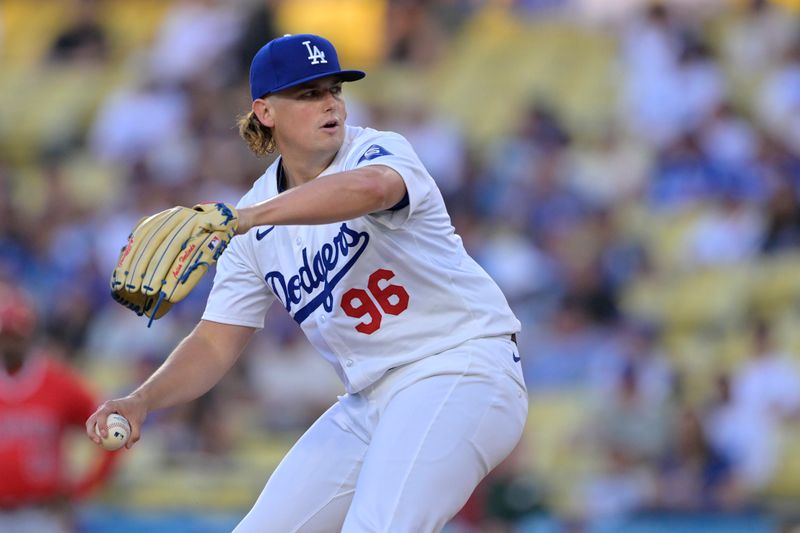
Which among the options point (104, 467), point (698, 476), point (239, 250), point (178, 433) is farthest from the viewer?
point (178, 433)

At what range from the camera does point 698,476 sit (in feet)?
27.5

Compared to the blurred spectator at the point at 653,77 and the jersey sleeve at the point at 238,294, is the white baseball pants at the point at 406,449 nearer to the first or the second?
the jersey sleeve at the point at 238,294

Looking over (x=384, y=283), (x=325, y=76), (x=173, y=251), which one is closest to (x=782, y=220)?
(x=384, y=283)

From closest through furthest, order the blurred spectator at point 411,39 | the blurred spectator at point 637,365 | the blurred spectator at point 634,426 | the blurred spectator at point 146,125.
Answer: the blurred spectator at point 634,426 → the blurred spectator at point 637,365 → the blurred spectator at point 146,125 → the blurred spectator at point 411,39

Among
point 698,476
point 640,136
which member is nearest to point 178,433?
point 698,476

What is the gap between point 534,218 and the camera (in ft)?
33.7

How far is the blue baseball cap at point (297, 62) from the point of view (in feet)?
14.4

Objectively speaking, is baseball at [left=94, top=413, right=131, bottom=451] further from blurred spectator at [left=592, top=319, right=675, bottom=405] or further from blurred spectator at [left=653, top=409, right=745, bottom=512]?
blurred spectator at [left=592, top=319, right=675, bottom=405]

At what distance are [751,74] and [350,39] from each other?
406 cm

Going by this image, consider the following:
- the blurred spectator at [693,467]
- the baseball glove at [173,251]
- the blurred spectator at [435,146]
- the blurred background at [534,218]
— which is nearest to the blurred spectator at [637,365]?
the blurred background at [534,218]

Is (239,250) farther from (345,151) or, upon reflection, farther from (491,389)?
(491,389)

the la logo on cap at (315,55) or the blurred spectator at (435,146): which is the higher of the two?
the la logo on cap at (315,55)

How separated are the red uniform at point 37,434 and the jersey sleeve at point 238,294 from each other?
296 cm

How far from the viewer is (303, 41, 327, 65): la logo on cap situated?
4383 mm
